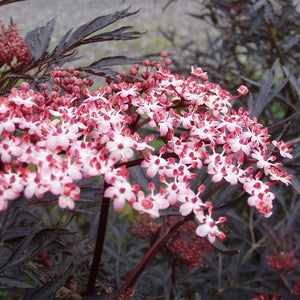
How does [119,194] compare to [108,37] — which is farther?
[108,37]

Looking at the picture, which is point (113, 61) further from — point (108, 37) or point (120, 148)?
point (120, 148)

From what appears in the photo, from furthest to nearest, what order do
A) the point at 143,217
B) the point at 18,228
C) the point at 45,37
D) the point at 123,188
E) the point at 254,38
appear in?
the point at 254,38 < the point at 143,217 < the point at 45,37 < the point at 18,228 < the point at 123,188

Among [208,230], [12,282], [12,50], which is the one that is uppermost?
[12,50]

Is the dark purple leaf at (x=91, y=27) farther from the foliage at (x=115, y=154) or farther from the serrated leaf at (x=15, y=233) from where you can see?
the serrated leaf at (x=15, y=233)

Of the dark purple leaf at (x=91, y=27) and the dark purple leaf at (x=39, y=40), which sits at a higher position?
the dark purple leaf at (x=91, y=27)

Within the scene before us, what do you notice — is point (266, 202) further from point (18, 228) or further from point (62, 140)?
point (18, 228)

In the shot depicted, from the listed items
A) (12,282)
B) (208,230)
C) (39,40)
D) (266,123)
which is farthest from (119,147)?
(266,123)

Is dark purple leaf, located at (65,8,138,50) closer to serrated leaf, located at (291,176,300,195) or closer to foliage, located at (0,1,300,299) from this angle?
foliage, located at (0,1,300,299)

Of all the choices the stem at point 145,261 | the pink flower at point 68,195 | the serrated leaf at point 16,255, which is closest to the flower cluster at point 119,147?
the pink flower at point 68,195

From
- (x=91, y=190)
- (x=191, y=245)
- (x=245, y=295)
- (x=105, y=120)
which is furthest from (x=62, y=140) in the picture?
(x=245, y=295)
